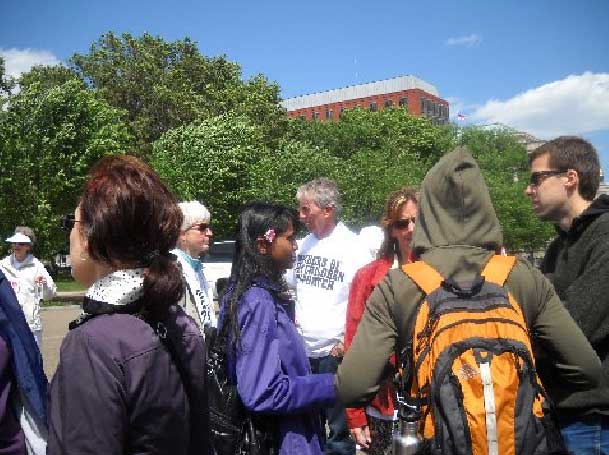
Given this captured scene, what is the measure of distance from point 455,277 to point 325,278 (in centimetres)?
304

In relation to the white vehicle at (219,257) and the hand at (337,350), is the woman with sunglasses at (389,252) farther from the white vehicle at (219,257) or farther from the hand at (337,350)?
the white vehicle at (219,257)

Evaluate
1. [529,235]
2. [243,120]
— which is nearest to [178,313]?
[243,120]

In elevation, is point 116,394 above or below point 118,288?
below

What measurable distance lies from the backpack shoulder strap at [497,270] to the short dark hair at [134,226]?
1077 millimetres

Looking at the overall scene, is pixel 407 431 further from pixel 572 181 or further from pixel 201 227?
pixel 201 227

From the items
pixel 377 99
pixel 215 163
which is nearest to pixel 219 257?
pixel 215 163

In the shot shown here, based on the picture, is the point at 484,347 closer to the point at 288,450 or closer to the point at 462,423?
the point at 462,423

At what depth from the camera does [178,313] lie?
195cm

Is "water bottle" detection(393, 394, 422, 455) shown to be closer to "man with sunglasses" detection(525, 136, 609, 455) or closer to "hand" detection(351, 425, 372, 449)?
"man with sunglasses" detection(525, 136, 609, 455)

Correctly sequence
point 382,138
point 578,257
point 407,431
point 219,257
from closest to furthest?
point 407,431 < point 578,257 < point 219,257 < point 382,138

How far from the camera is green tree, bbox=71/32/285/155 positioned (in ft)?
145

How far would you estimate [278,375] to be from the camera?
2.67 meters

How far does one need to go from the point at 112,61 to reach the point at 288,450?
48.5m

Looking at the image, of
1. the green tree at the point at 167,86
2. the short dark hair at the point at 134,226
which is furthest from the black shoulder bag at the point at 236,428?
the green tree at the point at 167,86
